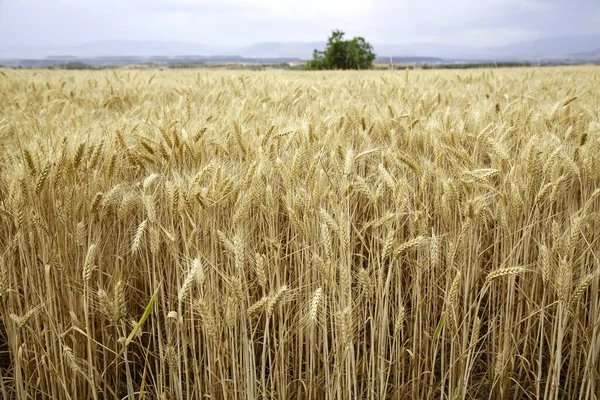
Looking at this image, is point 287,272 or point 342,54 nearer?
point 287,272

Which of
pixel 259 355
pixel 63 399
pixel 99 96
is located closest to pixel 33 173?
pixel 63 399

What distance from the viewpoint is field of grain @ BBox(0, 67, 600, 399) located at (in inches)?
59.1

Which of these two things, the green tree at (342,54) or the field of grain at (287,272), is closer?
the field of grain at (287,272)

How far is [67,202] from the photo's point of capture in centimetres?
165

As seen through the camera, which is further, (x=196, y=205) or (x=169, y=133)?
(x=169, y=133)

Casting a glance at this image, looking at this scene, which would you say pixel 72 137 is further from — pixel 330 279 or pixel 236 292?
pixel 330 279

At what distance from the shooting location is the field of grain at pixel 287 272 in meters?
1.50

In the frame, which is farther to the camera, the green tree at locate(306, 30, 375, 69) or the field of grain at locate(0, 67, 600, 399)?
the green tree at locate(306, 30, 375, 69)

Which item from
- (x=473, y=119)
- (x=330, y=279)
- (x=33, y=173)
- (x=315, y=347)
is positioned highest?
(x=473, y=119)

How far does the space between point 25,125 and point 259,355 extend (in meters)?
2.30

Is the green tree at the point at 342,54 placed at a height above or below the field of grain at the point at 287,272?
above

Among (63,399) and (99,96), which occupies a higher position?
(99,96)

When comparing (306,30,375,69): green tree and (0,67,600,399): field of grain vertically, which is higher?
(306,30,375,69): green tree

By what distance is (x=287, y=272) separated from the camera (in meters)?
1.91
